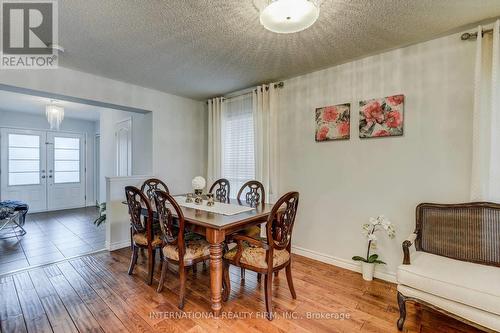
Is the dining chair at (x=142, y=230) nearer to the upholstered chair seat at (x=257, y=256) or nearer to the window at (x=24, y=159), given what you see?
the upholstered chair seat at (x=257, y=256)

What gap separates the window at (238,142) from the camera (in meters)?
3.84

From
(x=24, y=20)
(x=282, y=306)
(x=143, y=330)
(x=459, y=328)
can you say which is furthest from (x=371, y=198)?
(x=24, y=20)

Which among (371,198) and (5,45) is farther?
(371,198)

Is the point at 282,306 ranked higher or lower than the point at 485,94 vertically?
lower

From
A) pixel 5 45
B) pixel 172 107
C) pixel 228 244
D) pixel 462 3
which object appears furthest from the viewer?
pixel 172 107

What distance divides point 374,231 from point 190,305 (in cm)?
203

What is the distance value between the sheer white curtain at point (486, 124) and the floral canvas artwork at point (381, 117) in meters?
0.58

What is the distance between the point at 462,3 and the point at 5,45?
13.1ft

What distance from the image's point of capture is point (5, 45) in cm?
234

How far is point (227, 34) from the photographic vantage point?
2.18 meters

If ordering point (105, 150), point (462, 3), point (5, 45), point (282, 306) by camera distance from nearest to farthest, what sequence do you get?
point (462, 3)
point (282, 306)
point (5, 45)
point (105, 150)

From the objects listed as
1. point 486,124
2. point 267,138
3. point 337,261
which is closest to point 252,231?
point 337,261

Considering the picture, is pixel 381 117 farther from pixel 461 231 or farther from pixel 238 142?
pixel 238 142

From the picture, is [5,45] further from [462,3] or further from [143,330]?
[462,3]
